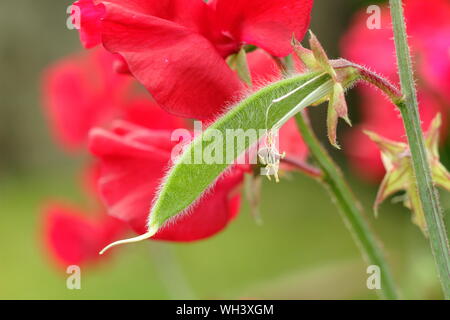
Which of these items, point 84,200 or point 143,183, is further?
point 84,200

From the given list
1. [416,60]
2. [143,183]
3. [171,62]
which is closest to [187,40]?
[171,62]

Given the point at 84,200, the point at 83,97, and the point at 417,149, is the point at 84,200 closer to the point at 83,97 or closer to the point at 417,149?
the point at 83,97

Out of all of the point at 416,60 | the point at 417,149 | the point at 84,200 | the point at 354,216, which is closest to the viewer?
the point at 417,149

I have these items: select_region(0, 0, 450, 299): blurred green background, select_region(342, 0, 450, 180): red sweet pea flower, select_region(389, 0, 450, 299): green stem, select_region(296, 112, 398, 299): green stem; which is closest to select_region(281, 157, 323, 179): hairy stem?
select_region(296, 112, 398, 299): green stem

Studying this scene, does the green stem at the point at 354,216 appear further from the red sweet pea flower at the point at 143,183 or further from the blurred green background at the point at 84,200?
the blurred green background at the point at 84,200

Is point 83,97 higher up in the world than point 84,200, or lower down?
lower down
